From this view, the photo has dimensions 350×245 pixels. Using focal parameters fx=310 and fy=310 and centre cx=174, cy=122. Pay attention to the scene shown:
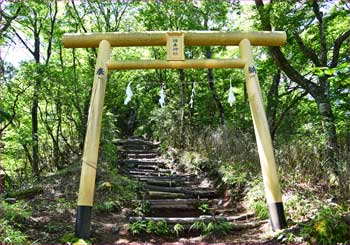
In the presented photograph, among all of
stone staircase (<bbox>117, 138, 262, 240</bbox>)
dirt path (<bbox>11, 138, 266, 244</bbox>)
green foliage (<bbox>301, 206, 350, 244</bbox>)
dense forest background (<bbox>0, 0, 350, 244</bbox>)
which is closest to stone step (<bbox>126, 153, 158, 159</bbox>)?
dense forest background (<bbox>0, 0, 350, 244</bbox>)

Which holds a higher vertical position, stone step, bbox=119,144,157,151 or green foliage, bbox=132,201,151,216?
stone step, bbox=119,144,157,151

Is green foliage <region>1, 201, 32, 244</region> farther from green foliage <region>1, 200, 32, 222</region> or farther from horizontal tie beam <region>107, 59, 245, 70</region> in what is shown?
horizontal tie beam <region>107, 59, 245, 70</region>

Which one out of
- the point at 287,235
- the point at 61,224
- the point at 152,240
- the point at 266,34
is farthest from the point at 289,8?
the point at 61,224

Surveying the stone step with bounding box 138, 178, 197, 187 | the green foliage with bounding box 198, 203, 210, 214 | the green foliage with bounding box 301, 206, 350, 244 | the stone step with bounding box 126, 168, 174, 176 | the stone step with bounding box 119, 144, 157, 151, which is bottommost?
the green foliage with bounding box 301, 206, 350, 244

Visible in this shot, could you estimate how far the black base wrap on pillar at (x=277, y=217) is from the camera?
4.27 metres

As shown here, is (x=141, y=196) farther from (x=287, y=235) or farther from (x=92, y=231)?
(x=287, y=235)

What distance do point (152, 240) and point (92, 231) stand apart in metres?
0.91

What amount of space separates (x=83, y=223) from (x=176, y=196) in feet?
9.44

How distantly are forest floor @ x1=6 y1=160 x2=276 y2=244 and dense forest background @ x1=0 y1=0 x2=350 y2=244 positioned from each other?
4.57 ft

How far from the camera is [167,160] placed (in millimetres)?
10797

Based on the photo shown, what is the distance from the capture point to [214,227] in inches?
185

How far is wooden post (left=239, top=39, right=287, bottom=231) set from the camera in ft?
14.2

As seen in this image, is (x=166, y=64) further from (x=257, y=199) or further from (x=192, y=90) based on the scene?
(x=257, y=199)

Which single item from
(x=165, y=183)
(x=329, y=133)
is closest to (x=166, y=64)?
(x=329, y=133)
